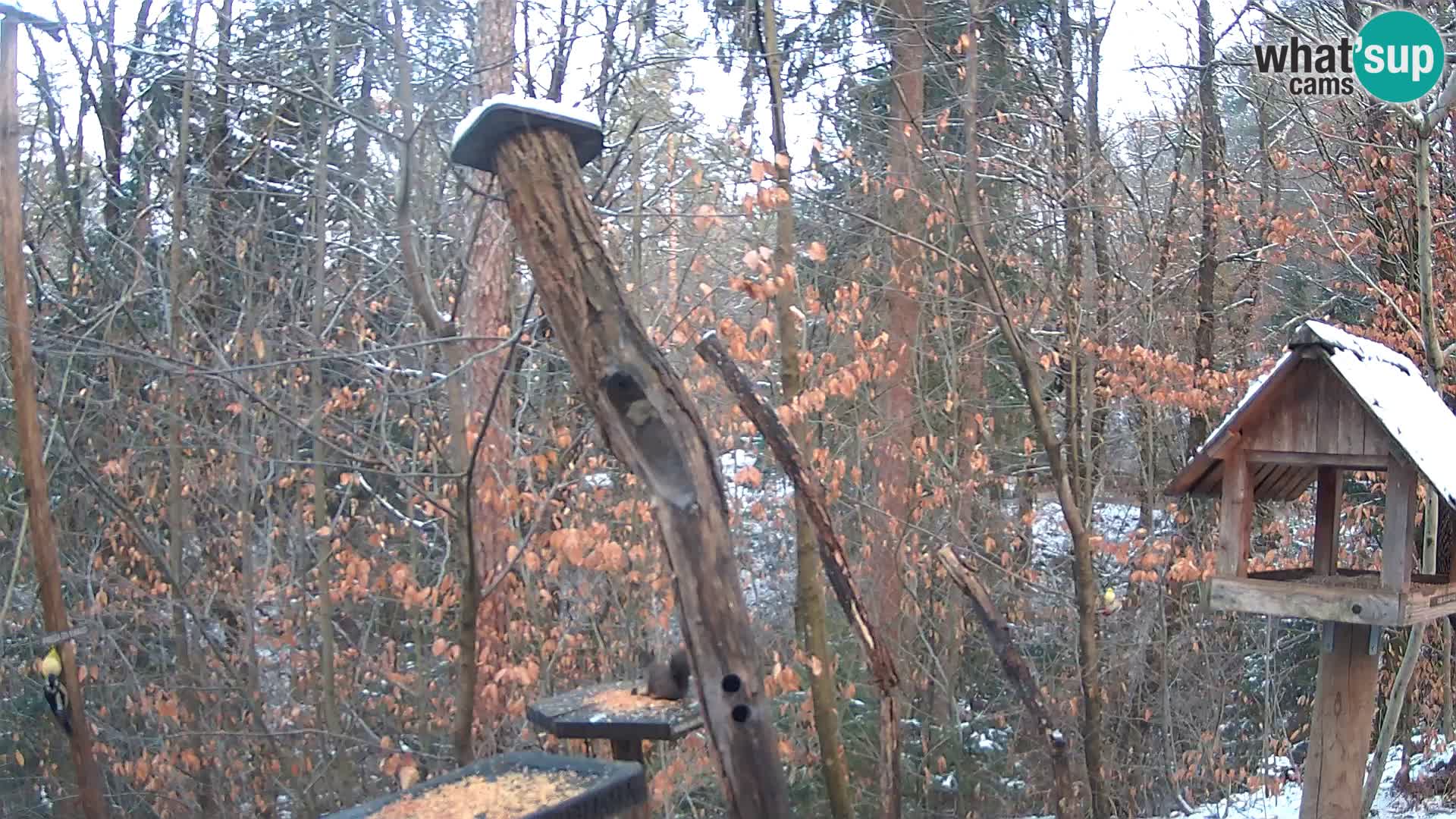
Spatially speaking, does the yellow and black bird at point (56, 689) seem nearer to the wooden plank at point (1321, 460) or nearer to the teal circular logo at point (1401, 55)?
the wooden plank at point (1321, 460)

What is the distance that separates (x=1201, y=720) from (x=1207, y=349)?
Answer: 3.43 m

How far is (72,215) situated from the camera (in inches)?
317

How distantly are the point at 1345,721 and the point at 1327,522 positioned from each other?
691 millimetres

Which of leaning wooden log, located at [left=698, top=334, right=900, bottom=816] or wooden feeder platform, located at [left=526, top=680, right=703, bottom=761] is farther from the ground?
leaning wooden log, located at [left=698, top=334, right=900, bottom=816]

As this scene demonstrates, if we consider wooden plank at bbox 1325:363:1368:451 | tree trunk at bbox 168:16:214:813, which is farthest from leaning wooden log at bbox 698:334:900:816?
tree trunk at bbox 168:16:214:813

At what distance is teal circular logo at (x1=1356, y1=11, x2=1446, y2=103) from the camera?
597 centimetres

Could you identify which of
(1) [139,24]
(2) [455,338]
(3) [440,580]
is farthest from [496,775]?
(1) [139,24]

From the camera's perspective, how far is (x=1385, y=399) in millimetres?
3445

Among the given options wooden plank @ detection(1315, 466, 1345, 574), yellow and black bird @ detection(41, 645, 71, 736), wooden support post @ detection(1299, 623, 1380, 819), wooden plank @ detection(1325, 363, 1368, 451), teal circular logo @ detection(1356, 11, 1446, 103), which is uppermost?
teal circular logo @ detection(1356, 11, 1446, 103)

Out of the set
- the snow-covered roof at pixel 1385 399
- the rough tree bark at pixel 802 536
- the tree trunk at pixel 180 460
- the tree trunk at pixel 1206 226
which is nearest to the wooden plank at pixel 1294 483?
the snow-covered roof at pixel 1385 399

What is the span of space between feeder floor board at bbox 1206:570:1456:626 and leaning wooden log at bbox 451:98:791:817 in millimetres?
1628

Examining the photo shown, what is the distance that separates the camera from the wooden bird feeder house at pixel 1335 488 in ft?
11.3

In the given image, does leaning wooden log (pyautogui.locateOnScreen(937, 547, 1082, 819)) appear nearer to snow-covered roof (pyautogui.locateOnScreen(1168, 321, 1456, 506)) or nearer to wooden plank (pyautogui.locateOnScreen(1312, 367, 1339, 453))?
snow-covered roof (pyautogui.locateOnScreen(1168, 321, 1456, 506))

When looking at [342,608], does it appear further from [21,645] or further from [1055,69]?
[1055,69]
